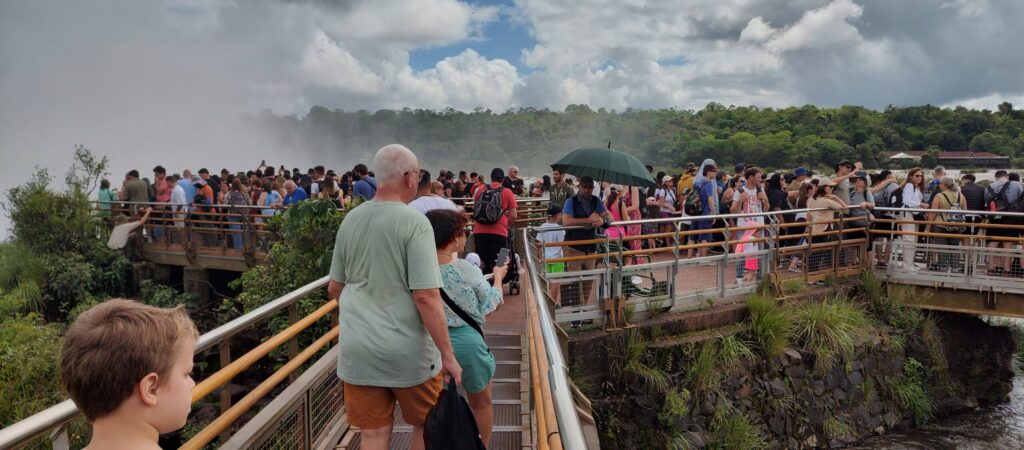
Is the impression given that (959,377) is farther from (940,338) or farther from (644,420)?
(644,420)

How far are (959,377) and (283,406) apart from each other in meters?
11.4

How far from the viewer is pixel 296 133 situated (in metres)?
84.7

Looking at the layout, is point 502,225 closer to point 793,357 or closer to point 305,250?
point 305,250

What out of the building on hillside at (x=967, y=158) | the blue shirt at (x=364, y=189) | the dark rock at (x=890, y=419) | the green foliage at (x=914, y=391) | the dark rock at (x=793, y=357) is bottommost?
the dark rock at (x=890, y=419)

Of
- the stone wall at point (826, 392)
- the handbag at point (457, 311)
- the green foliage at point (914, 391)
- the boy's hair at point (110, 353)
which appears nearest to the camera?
the boy's hair at point (110, 353)

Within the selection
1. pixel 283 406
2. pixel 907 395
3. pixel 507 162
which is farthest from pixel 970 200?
pixel 507 162

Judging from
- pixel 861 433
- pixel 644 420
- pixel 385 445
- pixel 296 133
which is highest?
pixel 296 133

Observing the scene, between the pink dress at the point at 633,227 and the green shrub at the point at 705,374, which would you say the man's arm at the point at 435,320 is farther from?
the pink dress at the point at 633,227

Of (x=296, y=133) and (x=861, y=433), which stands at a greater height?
(x=296, y=133)

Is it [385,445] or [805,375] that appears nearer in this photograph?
[385,445]

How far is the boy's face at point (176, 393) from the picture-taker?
1438mm

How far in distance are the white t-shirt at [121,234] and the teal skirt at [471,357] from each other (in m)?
14.7

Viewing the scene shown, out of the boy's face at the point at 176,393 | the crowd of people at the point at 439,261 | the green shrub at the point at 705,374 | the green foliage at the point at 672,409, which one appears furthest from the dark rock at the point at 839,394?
the boy's face at the point at 176,393

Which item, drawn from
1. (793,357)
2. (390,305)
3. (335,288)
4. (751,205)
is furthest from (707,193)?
(390,305)
